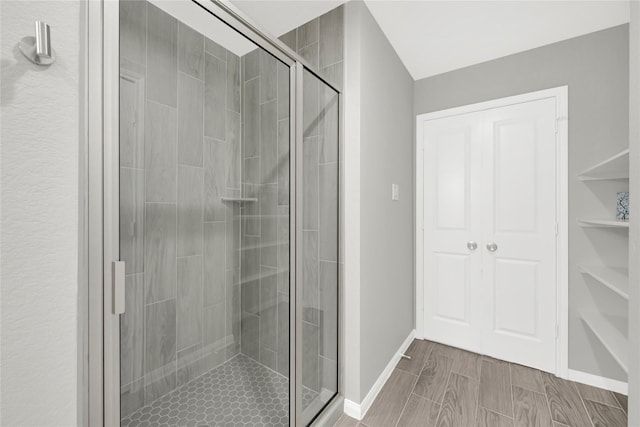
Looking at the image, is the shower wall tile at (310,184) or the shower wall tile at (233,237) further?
the shower wall tile at (310,184)

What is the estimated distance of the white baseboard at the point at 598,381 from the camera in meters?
1.88

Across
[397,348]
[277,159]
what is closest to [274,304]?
[277,159]

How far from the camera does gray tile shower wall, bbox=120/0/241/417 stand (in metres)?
0.82

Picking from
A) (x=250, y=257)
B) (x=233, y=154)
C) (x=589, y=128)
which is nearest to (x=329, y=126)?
(x=233, y=154)

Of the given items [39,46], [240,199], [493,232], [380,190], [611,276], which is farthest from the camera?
[493,232]

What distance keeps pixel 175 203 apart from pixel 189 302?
0.50m

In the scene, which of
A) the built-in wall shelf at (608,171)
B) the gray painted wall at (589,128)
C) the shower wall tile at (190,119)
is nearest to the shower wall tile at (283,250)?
the shower wall tile at (190,119)

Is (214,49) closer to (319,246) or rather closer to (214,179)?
(214,179)

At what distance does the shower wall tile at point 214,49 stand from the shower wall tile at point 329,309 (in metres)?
1.18

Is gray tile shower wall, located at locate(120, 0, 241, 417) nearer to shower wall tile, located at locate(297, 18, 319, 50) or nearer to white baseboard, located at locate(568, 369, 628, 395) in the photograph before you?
shower wall tile, located at locate(297, 18, 319, 50)

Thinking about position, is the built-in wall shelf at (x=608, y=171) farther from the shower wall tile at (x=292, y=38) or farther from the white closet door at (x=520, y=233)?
the shower wall tile at (x=292, y=38)

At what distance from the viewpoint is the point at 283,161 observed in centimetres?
137

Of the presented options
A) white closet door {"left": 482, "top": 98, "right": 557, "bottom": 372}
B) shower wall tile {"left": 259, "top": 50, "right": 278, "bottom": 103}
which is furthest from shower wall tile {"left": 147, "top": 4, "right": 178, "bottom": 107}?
white closet door {"left": 482, "top": 98, "right": 557, "bottom": 372}

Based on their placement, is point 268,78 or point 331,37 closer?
point 268,78
